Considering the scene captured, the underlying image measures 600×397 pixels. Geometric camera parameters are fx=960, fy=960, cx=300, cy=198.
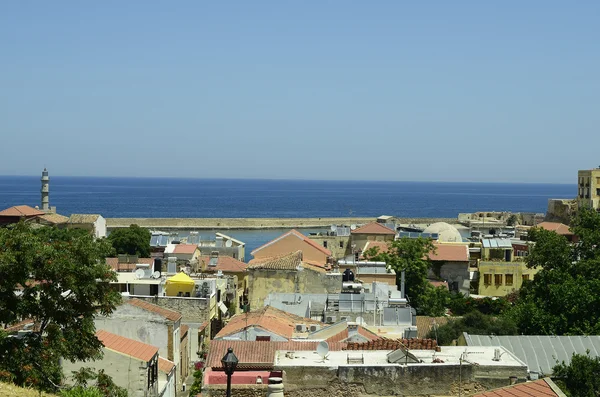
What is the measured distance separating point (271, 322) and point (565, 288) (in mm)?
10686

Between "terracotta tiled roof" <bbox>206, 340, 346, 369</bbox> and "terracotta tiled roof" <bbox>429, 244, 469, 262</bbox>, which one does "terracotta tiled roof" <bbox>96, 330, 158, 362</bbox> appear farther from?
"terracotta tiled roof" <bbox>429, 244, 469, 262</bbox>

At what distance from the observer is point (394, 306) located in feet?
100

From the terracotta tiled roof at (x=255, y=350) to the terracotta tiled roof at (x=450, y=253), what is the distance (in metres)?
31.6

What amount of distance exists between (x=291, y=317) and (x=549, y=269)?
15450 mm

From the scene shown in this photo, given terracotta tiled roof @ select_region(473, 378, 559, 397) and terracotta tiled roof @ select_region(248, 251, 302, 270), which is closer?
terracotta tiled roof @ select_region(473, 378, 559, 397)

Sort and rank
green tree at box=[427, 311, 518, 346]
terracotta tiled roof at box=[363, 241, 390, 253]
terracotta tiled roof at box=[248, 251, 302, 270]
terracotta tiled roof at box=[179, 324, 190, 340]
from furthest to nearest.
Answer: terracotta tiled roof at box=[363, 241, 390, 253] < terracotta tiled roof at box=[248, 251, 302, 270] < terracotta tiled roof at box=[179, 324, 190, 340] < green tree at box=[427, 311, 518, 346]

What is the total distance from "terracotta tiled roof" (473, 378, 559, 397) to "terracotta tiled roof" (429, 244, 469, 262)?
3695 cm

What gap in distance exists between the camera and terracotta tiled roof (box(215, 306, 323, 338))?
1001 inches

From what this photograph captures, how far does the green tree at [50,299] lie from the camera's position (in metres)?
18.5

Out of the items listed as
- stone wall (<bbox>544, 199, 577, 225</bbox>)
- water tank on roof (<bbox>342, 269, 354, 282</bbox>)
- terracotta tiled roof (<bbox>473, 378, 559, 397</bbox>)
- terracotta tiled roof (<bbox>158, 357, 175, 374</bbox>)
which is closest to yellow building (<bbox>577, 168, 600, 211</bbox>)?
stone wall (<bbox>544, 199, 577, 225</bbox>)

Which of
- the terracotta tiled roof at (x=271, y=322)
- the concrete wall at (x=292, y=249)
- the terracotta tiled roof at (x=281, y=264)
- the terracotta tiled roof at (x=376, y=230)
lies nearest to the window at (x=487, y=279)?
the concrete wall at (x=292, y=249)

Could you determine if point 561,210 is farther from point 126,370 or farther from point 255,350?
point 255,350

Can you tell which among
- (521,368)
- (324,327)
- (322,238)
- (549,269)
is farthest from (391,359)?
(322,238)

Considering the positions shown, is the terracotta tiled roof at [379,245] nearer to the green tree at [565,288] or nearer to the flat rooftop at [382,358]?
the green tree at [565,288]
